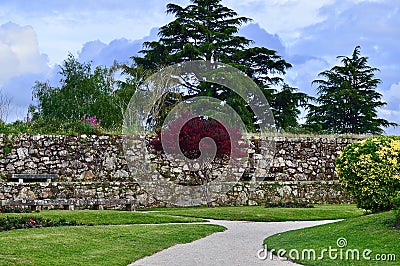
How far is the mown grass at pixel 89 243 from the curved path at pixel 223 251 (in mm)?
321

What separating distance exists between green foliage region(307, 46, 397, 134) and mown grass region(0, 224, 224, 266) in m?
24.7

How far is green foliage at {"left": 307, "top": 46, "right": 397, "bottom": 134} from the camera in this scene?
36.0 meters

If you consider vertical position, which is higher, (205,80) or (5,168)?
(205,80)

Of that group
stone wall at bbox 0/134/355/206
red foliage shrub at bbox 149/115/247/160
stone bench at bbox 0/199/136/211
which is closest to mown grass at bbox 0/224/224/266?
stone bench at bbox 0/199/136/211

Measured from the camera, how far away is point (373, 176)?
12.6 meters

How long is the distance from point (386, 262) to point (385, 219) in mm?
2754

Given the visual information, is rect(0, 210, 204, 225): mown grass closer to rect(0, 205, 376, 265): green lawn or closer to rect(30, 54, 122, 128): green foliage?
rect(0, 205, 376, 265): green lawn

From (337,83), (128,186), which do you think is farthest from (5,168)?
(337,83)

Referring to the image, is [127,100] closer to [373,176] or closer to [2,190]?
[2,190]

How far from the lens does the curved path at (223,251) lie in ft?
28.7

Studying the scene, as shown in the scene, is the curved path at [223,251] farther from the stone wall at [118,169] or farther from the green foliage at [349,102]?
the green foliage at [349,102]

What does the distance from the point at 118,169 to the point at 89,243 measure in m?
11.0

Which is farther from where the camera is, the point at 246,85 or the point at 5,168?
the point at 246,85

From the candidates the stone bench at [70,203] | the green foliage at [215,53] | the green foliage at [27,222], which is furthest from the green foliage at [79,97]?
the green foliage at [27,222]
